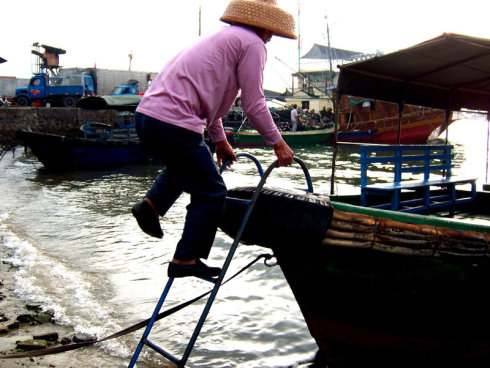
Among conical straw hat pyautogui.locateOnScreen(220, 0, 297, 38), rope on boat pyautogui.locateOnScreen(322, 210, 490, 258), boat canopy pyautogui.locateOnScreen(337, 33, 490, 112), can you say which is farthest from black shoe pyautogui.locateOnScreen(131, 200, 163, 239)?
boat canopy pyautogui.locateOnScreen(337, 33, 490, 112)

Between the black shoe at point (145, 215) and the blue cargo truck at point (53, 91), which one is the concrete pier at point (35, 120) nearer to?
the blue cargo truck at point (53, 91)

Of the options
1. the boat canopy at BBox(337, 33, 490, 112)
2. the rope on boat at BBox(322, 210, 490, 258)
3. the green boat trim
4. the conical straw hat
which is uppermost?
the boat canopy at BBox(337, 33, 490, 112)

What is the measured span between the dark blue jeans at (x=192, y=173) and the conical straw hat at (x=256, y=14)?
2.16 feet

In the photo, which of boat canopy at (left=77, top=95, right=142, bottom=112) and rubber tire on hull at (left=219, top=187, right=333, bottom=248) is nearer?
rubber tire on hull at (left=219, top=187, right=333, bottom=248)

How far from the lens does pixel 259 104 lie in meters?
2.46

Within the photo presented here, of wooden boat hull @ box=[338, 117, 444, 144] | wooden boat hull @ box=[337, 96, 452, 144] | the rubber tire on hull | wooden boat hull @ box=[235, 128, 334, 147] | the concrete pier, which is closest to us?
the rubber tire on hull

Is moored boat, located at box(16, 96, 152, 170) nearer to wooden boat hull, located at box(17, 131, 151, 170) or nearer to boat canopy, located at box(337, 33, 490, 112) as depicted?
wooden boat hull, located at box(17, 131, 151, 170)

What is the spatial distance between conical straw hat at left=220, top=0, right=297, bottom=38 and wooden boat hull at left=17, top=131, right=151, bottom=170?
17427 mm

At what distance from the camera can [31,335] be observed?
3875 mm

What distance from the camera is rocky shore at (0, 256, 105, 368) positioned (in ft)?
11.4

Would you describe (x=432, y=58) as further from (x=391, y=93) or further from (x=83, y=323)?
(x=83, y=323)

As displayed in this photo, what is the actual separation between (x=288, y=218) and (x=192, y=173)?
24.5 inches

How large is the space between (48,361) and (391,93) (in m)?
5.18

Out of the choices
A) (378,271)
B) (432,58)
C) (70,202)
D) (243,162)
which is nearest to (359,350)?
(378,271)
